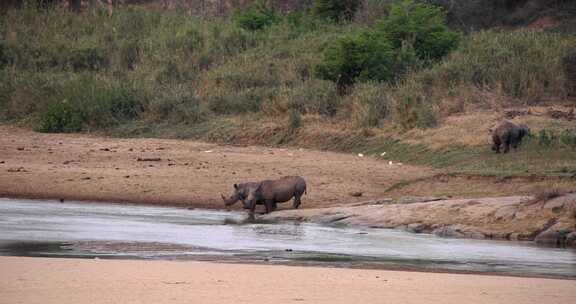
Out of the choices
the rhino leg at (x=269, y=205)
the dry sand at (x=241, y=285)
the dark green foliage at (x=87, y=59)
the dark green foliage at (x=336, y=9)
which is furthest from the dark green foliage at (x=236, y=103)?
the dry sand at (x=241, y=285)

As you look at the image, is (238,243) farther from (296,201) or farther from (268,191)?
(296,201)

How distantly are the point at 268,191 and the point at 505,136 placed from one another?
16.3 feet

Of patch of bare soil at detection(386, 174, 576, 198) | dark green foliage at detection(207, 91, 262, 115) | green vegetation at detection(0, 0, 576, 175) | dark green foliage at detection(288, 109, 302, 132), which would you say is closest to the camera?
patch of bare soil at detection(386, 174, 576, 198)

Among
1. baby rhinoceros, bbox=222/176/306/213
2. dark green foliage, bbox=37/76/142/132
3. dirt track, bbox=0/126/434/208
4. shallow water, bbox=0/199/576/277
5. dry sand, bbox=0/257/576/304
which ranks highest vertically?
dry sand, bbox=0/257/576/304

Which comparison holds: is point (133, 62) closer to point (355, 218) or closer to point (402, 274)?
point (355, 218)

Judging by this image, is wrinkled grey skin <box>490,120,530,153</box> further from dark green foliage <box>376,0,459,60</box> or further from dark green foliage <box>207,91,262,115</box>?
dark green foliage <box>376,0,459,60</box>

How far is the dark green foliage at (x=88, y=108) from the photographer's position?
27484mm

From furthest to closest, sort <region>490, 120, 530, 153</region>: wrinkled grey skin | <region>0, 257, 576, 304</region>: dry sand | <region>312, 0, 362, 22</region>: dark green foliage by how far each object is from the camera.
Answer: <region>312, 0, 362, 22</region>: dark green foliage < <region>490, 120, 530, 153</region>: wrinkled grey skin < <region>0, 257, 576, 304</region>: dry sand

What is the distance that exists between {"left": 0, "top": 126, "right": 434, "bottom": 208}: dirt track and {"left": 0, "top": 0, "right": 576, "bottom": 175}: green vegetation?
1.35 metres

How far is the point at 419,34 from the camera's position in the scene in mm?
29062

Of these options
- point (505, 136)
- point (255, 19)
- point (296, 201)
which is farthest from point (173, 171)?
point (255, 19)

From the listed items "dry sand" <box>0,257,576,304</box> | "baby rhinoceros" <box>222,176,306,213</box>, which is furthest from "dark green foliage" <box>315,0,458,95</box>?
"dry sand" <box>0,257,576,304</box>

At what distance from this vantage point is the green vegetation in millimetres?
23422

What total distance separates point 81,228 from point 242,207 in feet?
13.1
